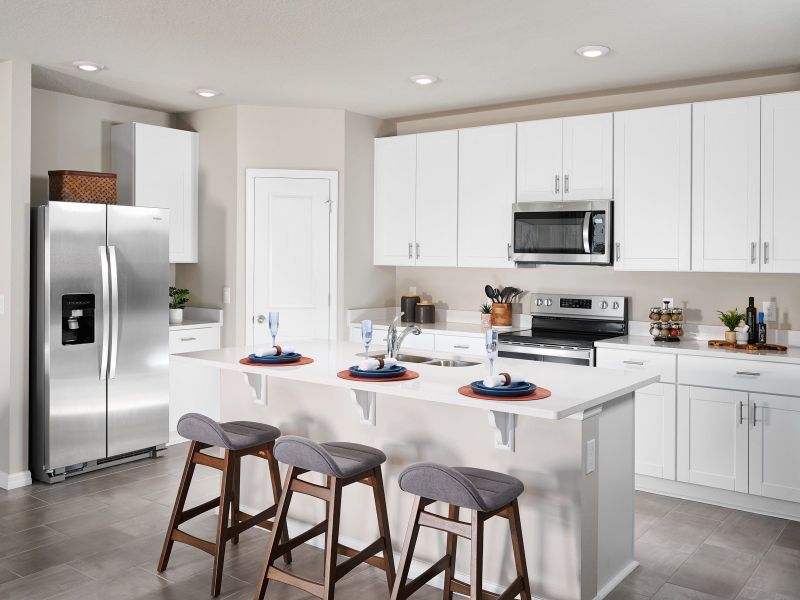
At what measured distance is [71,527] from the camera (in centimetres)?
374

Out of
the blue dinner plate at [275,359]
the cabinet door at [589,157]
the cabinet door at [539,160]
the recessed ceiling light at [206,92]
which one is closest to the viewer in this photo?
the blue dinner plate at [275,359]

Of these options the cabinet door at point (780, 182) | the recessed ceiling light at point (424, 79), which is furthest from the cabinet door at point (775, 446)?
the recessed ceiling light at point (424, 79)

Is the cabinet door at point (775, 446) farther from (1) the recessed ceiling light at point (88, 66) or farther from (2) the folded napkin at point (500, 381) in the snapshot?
(1) the recessed ceiling light at point (88, 66)

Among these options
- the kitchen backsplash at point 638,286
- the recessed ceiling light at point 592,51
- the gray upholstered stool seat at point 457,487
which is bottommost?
the gray upholstered stool seat at point 457,487

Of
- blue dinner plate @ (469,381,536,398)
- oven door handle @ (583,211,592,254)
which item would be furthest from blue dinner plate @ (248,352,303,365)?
oven door handle @ (583,211,592,254)

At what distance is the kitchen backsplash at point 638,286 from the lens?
4.45 metres

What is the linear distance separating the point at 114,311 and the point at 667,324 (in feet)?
11.4

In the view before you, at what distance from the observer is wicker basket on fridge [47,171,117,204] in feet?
14.9

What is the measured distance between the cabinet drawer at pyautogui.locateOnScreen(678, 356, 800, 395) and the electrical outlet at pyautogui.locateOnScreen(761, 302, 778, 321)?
2.03 ft

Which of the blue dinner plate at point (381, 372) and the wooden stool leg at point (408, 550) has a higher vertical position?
the blue dinner plate at point (381, 372)

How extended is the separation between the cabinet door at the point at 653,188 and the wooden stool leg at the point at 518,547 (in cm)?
243

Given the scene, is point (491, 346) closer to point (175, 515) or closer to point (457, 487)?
point (457, 487)

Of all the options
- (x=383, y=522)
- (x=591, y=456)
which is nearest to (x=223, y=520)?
(x=383, y=522)

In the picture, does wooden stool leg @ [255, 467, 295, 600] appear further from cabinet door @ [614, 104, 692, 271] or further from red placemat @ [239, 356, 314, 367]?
cabinet door @ [614, 104, 692, 271]
